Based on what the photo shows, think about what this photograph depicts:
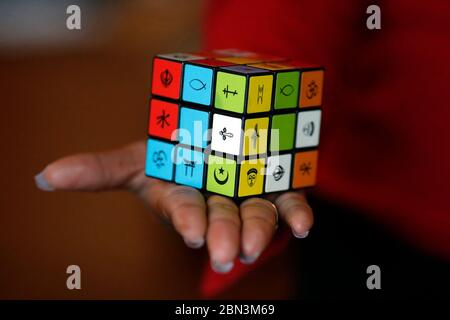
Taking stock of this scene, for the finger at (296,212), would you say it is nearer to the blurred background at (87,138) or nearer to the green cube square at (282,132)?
the green cube square at (282,132)

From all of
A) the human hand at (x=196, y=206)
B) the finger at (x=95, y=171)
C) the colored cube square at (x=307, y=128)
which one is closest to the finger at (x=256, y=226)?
the human hand at (x=196, y=206)

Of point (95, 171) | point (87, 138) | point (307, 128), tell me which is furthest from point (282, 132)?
point (87, 138)

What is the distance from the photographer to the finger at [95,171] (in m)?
0.91

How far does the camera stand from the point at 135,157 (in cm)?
100

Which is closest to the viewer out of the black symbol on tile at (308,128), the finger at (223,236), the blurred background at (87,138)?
the finger at (223,236)

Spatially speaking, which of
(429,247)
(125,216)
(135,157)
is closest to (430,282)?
(429,247)

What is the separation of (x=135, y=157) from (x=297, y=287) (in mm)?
429

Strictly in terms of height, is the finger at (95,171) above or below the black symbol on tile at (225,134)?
below

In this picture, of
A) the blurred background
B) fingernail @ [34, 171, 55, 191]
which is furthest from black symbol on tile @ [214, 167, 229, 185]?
the blurred background

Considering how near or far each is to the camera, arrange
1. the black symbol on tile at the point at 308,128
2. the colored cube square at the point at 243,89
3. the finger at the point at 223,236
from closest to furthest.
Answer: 1. the finger at the point at 223,236
2. the colored cube square at the point at 243,89
3. the black symbol on tile at the point at 308,128

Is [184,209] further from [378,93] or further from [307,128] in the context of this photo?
[378,93]

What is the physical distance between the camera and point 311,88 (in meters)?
0.86

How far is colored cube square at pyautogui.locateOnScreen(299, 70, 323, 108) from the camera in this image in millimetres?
849

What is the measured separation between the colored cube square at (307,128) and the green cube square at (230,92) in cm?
11
